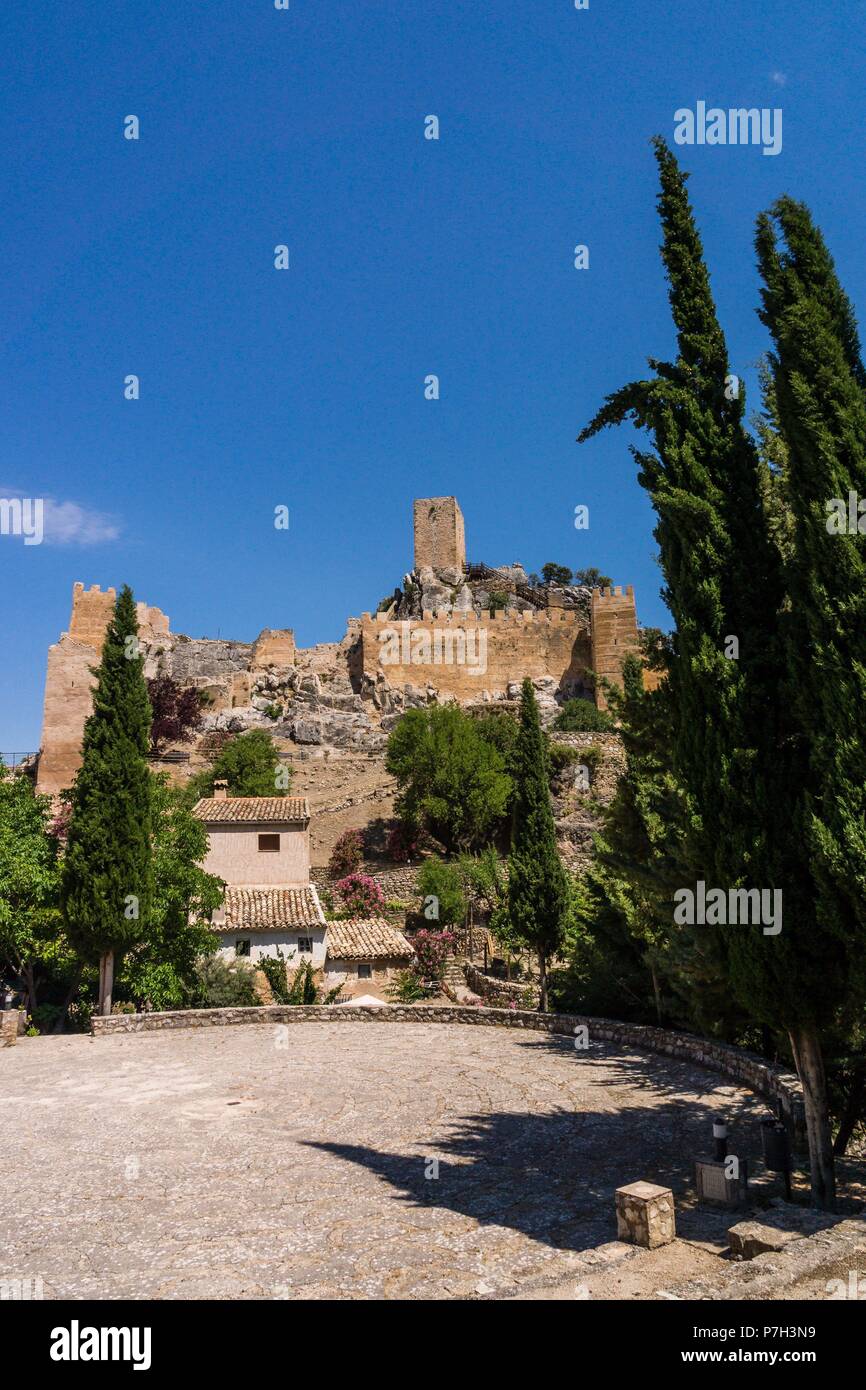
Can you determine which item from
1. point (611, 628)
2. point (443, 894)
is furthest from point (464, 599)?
point (443, 894)

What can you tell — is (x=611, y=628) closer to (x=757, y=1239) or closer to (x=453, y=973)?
(x=453, y=973)

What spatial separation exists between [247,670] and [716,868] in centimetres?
6271

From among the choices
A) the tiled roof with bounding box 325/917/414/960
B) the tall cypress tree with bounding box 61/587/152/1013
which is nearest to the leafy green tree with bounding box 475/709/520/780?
the tiled roof with bounding box 325/917/414/960

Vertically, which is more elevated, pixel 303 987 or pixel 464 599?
pixel 464 599

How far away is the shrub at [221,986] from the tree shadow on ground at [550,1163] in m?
12.0

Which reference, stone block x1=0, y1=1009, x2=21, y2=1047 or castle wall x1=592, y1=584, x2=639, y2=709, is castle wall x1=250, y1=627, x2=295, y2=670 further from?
stone block x1=0, y1=1009, x2=21, y2=1047

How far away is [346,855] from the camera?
3759 centimetres

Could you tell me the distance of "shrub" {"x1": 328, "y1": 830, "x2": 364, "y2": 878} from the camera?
3716 centimetres

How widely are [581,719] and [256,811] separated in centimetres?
2864

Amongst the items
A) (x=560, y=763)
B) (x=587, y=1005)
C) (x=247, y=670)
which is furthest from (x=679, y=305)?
(x=247, y=670)

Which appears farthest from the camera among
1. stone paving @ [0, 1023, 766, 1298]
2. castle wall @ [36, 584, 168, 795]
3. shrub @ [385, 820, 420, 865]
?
castle wall @ [36, 584, 168, 795]

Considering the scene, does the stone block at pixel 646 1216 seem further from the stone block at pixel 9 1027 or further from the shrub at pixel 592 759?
the shrub at pixel 592 759

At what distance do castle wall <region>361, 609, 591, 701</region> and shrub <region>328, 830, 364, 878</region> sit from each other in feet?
74.7
